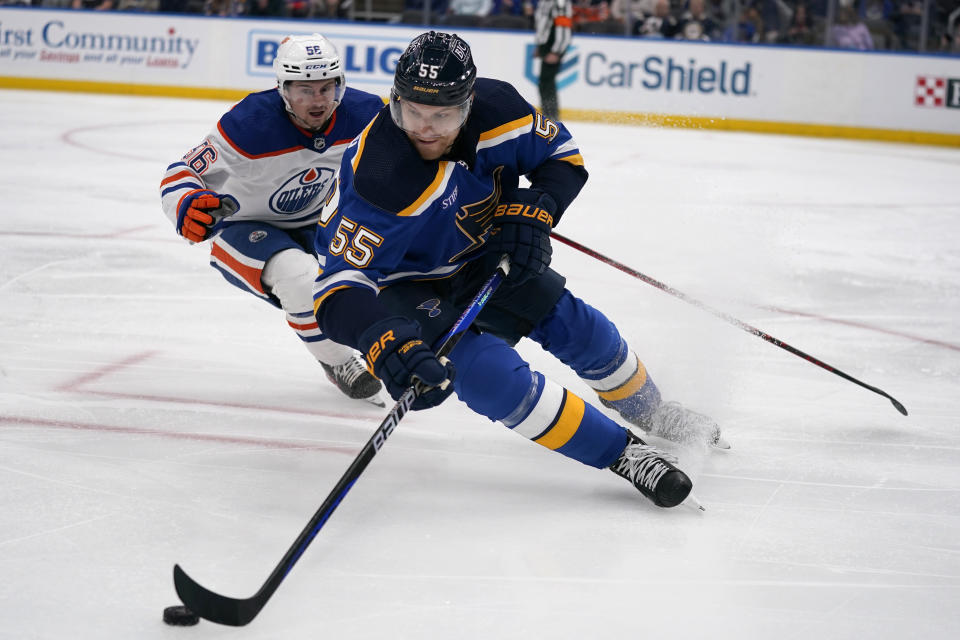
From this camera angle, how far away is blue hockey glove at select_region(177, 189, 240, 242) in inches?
103

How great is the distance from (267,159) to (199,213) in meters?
0.33

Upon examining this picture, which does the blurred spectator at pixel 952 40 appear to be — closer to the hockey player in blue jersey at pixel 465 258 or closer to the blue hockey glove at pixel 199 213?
the hockey player in blue jersey at pixel 465 258

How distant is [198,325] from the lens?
356cm

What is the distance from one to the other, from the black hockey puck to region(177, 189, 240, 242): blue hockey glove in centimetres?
117

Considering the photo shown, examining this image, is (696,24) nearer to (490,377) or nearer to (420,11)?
(420,11)

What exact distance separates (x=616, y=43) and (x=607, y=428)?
28.8 ft

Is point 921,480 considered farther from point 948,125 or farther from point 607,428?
point 948,125

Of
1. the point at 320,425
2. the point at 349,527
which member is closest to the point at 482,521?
the point at 349,527

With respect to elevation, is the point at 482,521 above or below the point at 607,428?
below

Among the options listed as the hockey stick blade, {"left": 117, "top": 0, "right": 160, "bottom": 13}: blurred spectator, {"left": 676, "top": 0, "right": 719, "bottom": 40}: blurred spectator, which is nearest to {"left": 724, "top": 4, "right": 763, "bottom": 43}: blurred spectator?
{"left": 676, "top": 0, "right": 719, "bottom": 40}: blurred spectator


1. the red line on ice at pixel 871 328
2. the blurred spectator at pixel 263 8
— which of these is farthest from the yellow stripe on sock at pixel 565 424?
the blurred spectator at pixel 263 8

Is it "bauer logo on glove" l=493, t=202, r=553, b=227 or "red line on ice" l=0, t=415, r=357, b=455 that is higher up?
"bauer logo on glove" l=493, t=202, r=553, b=227

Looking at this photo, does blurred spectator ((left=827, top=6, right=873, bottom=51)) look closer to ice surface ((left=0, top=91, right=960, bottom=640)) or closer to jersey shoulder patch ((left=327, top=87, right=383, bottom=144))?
ice surface ((left=0, top=91, right=960, bottom=640))

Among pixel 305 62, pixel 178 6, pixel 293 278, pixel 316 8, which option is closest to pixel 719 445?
pixel 293 278
